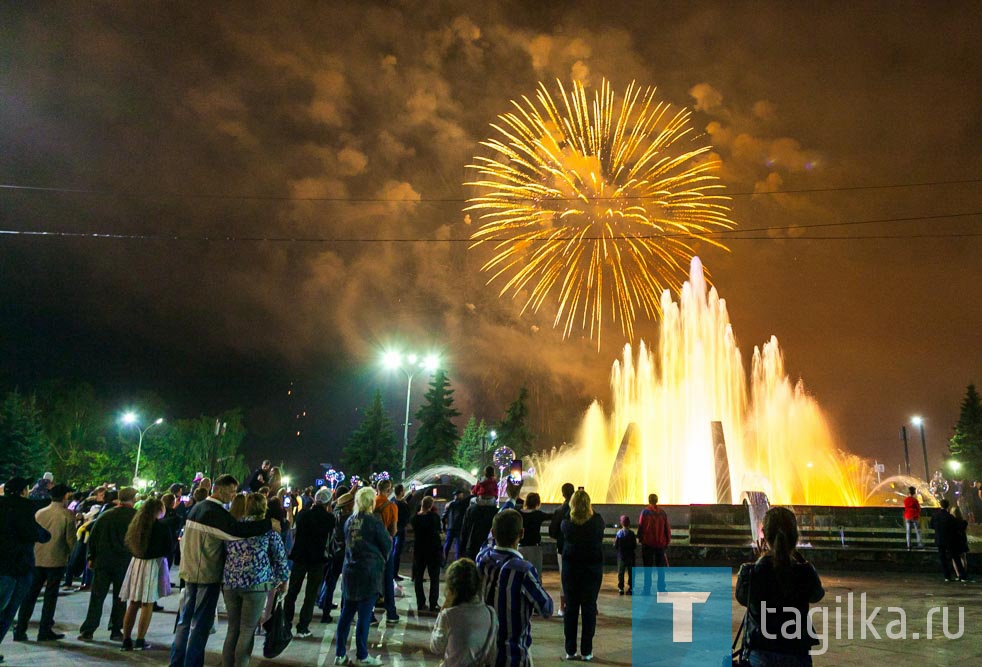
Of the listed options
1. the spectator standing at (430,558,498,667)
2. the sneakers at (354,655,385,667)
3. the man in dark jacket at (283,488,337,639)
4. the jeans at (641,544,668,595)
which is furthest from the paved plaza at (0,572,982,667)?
the spectator standing at (430,558,498,667)

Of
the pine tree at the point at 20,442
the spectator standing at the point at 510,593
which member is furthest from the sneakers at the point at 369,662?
the pine tree at the point at 20,442

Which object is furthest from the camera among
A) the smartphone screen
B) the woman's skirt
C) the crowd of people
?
the smartphone screen

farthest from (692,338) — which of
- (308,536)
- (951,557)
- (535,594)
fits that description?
(535,594)

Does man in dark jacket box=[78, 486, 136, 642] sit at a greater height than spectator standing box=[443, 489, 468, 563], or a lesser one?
lesser

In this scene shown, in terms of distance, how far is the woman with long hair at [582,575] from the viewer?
782 centimetres

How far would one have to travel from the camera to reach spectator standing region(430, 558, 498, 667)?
426cm

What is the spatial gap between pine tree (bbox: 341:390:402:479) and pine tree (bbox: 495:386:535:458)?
39.6ft

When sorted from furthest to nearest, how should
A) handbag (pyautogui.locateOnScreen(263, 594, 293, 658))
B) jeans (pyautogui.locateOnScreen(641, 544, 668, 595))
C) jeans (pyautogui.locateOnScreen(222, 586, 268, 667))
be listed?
jeans (pyautogui.locateOnScreen(641, 544, 668, 595))
handbag (pyautogui.locateOnScreen(263, 594, 293, 658))
jeans (pyautogui.locateOnScreen(222, 586, 268, 667))

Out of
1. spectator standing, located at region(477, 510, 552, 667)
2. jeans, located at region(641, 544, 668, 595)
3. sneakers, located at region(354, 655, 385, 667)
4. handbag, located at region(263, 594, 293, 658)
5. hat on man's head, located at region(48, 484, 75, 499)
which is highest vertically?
hat on man's head, located at region(48, 484, 75, 499)

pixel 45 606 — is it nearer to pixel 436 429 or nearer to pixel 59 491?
pixel 59 491

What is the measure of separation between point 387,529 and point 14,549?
4.66 meters

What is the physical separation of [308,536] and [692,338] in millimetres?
29204

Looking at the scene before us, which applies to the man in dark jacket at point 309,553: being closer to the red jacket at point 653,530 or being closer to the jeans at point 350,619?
the jeans at point 350,619

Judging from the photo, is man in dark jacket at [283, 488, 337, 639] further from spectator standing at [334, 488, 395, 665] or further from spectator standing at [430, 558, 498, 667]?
spectator standing at [430, 558, 498, 667]
